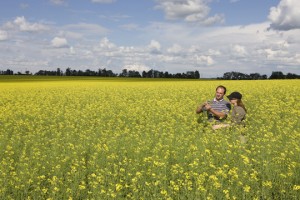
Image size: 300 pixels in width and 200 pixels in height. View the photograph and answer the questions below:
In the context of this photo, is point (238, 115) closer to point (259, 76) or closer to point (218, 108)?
point (218, 108)

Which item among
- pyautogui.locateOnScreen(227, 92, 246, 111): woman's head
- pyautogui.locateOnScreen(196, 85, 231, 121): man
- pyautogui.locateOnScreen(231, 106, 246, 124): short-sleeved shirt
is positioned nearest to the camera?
pyautogui.locateOnScreen(227, 92, 246, 111): woman's head

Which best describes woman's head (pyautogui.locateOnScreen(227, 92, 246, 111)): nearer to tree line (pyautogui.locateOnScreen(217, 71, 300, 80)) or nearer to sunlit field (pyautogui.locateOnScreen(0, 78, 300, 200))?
sunlit field (pyautogui.locateOnScreen(0, 78, 300, 200))

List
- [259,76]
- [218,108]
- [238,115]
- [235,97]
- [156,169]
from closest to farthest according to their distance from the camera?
[156,169] < [235,97] < [238,115] < [218,108] < [259,76]

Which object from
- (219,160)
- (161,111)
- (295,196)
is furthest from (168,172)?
(161,111)

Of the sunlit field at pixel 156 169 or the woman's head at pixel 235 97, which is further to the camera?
the woman's head at pixel 235 97

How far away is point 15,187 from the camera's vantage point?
6062 mm

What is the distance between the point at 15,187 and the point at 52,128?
6039mm

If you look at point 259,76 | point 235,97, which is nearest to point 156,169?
point 235,97

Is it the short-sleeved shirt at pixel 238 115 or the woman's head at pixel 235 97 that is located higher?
the woman's head at pixel 235 97

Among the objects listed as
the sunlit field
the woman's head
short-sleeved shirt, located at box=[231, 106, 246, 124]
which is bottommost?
the sunlit field

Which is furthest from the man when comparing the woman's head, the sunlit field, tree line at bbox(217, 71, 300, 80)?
tree line at bbox(217, 71, 300, 80)

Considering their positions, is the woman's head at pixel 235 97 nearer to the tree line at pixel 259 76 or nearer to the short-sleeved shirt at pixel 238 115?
the short-sleeved shirt at pixel 238 115

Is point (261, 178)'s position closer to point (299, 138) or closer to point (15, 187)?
point (299, 138)

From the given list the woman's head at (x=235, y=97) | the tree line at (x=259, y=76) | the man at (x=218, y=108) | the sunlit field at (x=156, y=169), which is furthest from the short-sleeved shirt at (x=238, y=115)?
the tree line at (x=259, y=76)
